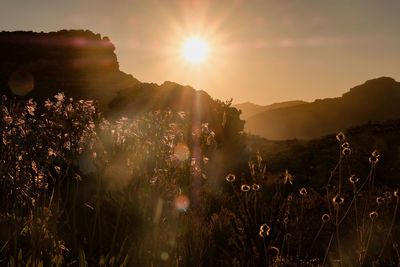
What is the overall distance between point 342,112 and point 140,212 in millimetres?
102758

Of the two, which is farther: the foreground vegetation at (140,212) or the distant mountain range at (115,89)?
the distant mountain range at (115,89)

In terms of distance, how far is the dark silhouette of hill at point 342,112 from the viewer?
93.9 m

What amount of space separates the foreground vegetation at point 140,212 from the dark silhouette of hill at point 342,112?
85.8m

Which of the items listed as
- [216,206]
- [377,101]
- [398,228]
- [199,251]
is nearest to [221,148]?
[216,206]

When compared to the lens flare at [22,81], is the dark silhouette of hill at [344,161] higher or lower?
lower

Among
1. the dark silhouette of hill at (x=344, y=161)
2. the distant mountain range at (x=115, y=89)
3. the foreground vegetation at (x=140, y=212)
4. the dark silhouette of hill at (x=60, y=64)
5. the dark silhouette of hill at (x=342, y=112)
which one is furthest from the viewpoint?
the dark silhouette of hill at (x=342, y=112)

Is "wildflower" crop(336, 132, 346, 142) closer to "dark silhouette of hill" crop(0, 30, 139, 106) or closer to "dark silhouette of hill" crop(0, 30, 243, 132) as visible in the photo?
"dark silhouette of hill" crop(0, 30, 243, 132)

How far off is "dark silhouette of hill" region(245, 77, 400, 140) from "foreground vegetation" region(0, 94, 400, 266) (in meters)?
85.8

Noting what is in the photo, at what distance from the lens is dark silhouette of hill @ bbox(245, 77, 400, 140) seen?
93875mm

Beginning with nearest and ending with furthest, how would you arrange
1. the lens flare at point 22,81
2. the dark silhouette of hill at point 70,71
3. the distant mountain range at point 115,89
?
the distant mountain range at point 115,89
the dark silhouette of hill at point 70,71
the lens flare at point 22,81

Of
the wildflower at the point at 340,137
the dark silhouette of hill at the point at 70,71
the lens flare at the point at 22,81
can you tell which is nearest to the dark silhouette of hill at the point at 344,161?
the wildflower at the point at 340,137

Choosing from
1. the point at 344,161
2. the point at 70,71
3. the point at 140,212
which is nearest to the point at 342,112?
the point at 70,71

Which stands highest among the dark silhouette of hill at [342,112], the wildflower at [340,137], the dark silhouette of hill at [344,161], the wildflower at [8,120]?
the dark silhouette of hill at [342,112]

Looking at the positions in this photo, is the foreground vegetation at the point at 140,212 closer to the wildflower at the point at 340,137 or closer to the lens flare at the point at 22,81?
the wildflower at the point at 340,137
